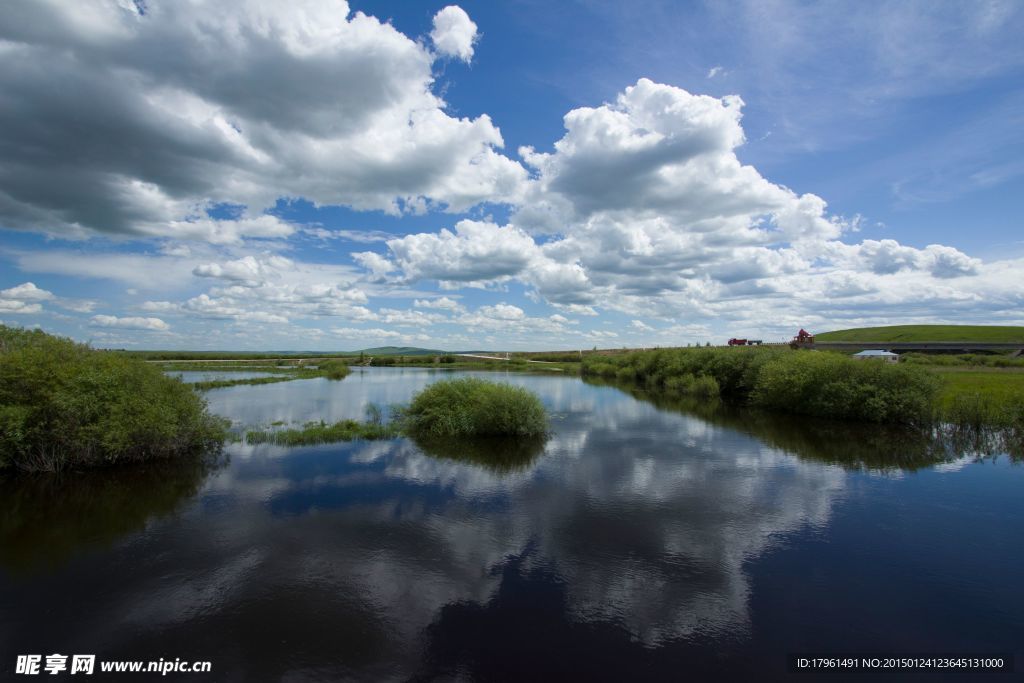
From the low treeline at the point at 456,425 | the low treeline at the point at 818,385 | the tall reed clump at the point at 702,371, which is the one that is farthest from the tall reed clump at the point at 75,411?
the tall reed clump at the point at 702,371

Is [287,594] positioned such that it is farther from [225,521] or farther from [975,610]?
[975,610]

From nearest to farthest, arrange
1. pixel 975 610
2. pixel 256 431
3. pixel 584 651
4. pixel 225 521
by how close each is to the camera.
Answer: pixel 584 651
pixel 975 610
pixel 225 521
pixel 256 431

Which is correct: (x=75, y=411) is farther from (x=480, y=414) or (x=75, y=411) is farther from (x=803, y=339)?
(x=803, y=339)

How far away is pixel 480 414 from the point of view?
101 ft

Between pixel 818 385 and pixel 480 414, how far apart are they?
2818cm

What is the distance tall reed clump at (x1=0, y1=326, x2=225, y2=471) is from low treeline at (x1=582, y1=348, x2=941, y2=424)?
4366cm

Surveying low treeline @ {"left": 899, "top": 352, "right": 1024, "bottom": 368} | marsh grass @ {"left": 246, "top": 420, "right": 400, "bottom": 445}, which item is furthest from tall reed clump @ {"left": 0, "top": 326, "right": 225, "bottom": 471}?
low treeline @ {"left": 899, "top": 352, "right": 1024, "bottom": 368}

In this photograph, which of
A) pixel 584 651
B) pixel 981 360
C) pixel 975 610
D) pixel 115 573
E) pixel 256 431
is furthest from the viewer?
pixel 981 360

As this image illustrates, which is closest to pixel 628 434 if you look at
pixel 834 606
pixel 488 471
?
pixel 488 471

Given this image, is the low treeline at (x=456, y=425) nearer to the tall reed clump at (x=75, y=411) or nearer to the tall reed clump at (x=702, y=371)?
the tall reed clump at (x=75, y=411)

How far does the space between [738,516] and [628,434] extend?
599 inches

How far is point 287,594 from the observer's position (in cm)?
1198

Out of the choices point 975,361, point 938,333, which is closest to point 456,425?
point 975,361

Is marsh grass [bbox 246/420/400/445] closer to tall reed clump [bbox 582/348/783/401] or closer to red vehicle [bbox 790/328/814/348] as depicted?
tall reed clump [bbox 582/348/783/401]
